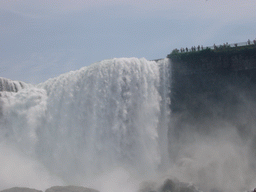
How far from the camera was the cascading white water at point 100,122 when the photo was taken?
70.2ft

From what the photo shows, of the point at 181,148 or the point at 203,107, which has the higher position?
the point at 203,107

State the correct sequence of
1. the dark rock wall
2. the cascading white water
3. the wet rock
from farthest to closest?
1. the cascading white water
2. the dark rock wall
3. the wet rock

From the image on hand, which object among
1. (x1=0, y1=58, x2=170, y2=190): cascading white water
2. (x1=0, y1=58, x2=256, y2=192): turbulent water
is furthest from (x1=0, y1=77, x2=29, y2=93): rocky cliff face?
(x1=0, y1=58, x2=256, y2=192): turbulent water

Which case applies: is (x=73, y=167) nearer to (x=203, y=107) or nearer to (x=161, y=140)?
(x=161, y=140)

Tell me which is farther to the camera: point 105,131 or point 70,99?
point 70,99

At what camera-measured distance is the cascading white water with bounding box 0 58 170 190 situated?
2139 cm

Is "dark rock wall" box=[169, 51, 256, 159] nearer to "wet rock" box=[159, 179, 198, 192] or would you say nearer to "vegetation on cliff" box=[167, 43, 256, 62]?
"vegetation on cliff" box=[167, 43, 256, 62]

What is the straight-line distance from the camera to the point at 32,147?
2316 cm

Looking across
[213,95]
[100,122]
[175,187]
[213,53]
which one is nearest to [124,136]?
[100,122]

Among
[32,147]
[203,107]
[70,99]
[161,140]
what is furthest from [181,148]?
[32,147]

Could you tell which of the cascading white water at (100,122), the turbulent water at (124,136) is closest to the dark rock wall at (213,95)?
the turbulent water at (124,136)

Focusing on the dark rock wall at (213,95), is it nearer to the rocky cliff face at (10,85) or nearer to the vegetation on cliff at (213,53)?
the vegetation on cliff at (213,53)

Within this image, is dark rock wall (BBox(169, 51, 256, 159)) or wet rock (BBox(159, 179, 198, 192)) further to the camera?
dark rock wall (BBox(169, 51, 256, 159))

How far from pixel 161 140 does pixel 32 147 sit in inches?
352
